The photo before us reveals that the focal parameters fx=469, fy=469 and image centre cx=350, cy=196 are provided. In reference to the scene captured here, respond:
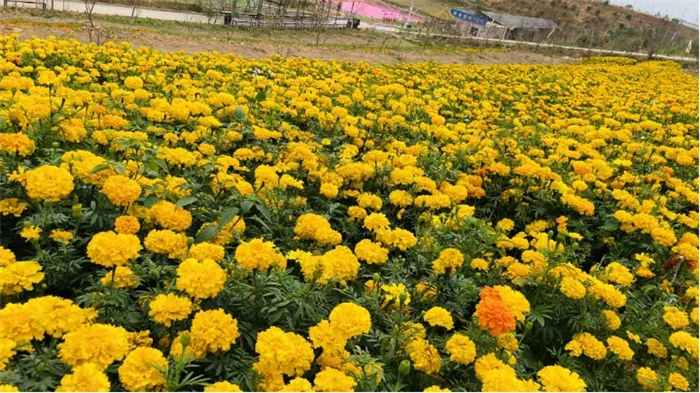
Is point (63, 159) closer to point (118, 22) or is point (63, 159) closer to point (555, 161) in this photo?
point (555, 161)

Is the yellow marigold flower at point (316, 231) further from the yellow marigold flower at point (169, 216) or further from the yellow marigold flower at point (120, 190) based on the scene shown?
the yellow marigold flower at point (120, 190)

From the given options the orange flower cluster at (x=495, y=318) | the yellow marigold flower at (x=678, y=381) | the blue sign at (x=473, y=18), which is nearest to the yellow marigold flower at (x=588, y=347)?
the yellow marigold flower at (x=678, y=381)

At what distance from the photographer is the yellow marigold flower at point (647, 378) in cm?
221

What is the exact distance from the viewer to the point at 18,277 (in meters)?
1.80

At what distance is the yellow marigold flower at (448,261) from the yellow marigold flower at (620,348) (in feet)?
2.69

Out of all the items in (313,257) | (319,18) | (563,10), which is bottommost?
(313,257)

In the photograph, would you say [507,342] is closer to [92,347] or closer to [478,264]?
[478,264]

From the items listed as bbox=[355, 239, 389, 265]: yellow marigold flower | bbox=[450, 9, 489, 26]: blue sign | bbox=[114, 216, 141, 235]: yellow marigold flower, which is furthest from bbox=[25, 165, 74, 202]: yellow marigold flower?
bbox=[450, 9, 489, 26]: blue sign

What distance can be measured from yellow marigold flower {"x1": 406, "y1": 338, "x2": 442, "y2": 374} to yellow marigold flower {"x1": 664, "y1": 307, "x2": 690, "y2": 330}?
1413 millimetres

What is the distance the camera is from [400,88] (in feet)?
21.0

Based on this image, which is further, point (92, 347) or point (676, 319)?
point (676, 319)

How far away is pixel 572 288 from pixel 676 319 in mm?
628

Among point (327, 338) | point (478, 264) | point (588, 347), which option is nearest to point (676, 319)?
point (588, 347)

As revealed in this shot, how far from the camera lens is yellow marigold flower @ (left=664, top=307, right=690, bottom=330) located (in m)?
2.46
